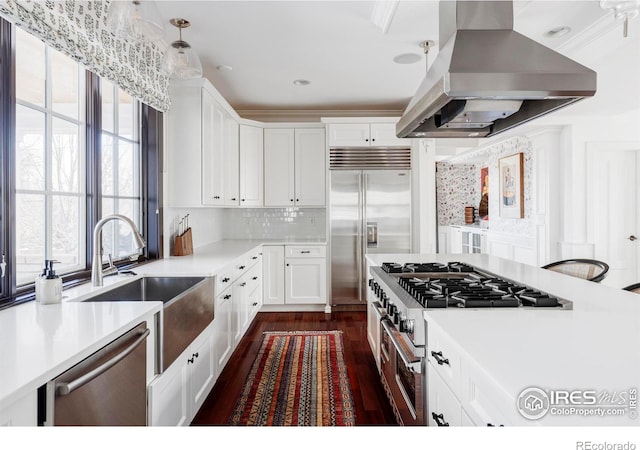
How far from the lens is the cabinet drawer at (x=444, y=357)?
3.68 feet

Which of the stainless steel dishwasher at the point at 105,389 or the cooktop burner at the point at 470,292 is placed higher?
the cooktop burner at the point at 470,292

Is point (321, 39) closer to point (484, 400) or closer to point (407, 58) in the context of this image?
point (407, 58)

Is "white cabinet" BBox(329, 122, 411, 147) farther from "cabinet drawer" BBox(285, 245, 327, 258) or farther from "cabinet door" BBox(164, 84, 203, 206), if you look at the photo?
"cabinet door" BBox(164, 84, 203, 206)

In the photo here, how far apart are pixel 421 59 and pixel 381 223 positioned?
1847 millimetres

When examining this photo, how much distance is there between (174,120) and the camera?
10.1 ft

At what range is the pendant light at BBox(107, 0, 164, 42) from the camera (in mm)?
1563

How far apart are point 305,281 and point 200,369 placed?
2360 millimetres

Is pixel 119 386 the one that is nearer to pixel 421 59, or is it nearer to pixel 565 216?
pixel 421 59

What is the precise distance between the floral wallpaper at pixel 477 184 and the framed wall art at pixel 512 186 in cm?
7

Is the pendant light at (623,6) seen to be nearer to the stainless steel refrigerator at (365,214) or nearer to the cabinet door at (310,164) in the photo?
the stainless steel refrigerator at (365,214)

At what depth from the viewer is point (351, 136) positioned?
4367 millimetres

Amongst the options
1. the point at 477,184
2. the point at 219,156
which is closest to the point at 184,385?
the point at 219,156

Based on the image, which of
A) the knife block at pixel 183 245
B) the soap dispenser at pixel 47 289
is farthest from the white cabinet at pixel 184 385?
the knife block at pixel 183 245

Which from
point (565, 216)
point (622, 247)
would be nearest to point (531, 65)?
point (565, 216)
